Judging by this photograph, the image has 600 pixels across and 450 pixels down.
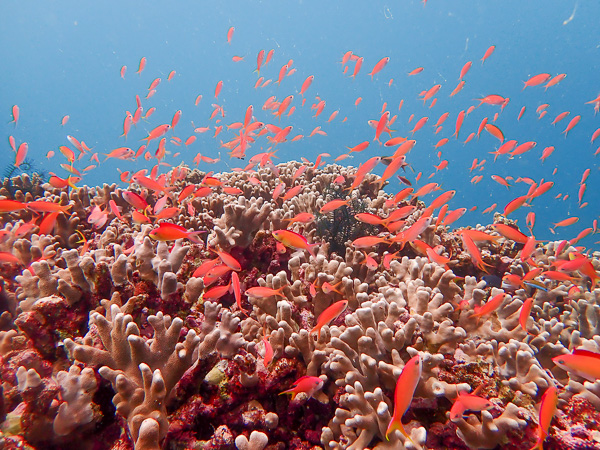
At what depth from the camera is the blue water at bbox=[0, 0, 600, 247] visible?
311 feet

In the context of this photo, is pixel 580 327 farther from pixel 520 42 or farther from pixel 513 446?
pixel 520 42

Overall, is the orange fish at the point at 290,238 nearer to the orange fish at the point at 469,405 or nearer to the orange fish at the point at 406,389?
the orange fish at the point at 406,389

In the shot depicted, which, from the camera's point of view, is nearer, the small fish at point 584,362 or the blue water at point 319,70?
the small fish at point 584,362

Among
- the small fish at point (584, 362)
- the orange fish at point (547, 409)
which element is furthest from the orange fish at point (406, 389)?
the small fish at point (584, 362)

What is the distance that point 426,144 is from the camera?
116m

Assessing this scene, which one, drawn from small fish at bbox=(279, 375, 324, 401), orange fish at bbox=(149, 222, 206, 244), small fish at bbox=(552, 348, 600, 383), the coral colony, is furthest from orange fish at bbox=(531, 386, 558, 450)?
orange fish at bbox=(149, 222, 206, 244)

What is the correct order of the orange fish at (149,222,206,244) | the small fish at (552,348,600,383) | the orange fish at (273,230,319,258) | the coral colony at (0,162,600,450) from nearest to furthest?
the small fish at (552,348,600,383)
the coral colony at (0,162,600,450)
the orange fish at (149,222,206,244)
the orange fish at (273,230,319,258)

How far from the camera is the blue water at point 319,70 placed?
311ft

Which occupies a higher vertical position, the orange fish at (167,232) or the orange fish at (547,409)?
the orange fish at (167,232)

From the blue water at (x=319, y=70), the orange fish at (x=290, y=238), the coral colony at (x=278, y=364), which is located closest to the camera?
the coral colony at (x=278, y=364)

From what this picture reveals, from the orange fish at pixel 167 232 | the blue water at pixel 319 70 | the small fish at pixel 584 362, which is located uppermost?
the blue water at pixel 319 70

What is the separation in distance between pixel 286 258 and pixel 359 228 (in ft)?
4.30

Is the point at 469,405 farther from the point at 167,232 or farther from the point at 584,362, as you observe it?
the point at 167,232

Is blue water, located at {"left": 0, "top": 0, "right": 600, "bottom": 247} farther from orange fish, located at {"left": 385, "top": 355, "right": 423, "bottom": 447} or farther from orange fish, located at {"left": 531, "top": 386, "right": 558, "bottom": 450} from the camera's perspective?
orange fish, located at {"left": 385, "top": 355, "right": 423, "bottom": 447}
